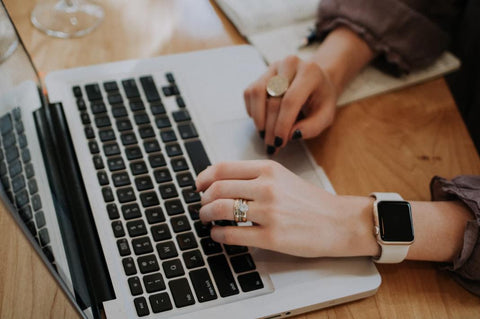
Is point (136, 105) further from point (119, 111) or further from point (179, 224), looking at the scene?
point (179, 224)

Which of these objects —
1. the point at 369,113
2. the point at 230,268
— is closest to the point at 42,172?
the point at 230,268

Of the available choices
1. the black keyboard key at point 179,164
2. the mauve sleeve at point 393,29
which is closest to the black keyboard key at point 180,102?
the black keyboard key at point 179,164

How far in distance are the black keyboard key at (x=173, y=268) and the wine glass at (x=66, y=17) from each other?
47 cm

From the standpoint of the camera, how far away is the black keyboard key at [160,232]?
23.7 inches

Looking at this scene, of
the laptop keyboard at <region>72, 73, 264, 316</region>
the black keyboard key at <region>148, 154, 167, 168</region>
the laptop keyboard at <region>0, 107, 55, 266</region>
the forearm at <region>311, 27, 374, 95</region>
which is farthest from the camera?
the forearm at <region>311, 27, 374, 95</region>

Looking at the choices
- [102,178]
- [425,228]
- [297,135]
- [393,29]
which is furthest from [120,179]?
[393,29]

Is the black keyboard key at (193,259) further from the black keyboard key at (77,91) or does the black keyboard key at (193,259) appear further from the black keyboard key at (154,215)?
the black keyboard key at (77,91)

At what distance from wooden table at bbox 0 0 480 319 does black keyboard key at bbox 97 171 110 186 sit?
0.51 ft

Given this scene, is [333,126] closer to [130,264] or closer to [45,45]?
[130,264]

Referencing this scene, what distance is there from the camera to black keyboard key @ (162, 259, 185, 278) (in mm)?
572

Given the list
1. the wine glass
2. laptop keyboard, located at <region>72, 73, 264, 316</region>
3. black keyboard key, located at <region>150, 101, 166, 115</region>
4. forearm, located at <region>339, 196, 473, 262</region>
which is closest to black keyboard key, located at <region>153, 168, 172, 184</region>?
laptop keyboard, located at <region>72, 73, 264, 316</region>

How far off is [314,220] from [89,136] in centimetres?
32

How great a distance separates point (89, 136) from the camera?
70cm

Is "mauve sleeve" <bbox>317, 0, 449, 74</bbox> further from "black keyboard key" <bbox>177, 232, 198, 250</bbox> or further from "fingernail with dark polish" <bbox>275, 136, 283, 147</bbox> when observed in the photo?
"black keyboard key" <bbox>177, 232, 198, 250</bbox>
